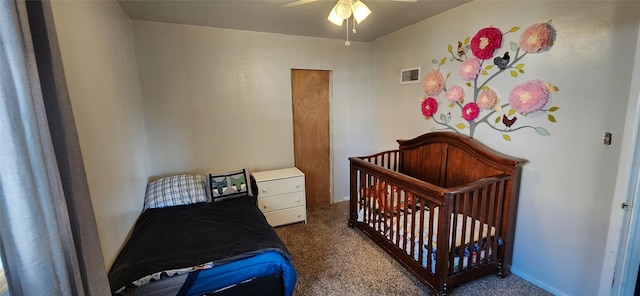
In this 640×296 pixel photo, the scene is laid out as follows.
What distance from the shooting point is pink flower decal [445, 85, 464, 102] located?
2.48 metres

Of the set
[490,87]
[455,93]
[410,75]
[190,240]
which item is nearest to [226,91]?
[190,240]

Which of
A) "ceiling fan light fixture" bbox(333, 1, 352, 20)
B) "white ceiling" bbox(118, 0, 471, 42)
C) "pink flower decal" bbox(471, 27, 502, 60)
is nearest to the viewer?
"ceiling fan light fixture" bbox(333, 1, 352, 20)

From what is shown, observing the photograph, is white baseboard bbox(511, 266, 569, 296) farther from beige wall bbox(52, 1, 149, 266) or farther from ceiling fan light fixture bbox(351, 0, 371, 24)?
beige wall bbox(52, 1, 149, 266)

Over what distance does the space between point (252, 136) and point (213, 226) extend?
1381 millimetres

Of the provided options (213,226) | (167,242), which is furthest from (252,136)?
(167,242)

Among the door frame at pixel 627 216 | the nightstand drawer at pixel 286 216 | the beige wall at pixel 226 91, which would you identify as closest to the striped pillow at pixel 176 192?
the beige wall at pixel 226 91

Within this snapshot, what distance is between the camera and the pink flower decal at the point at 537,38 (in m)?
1.84

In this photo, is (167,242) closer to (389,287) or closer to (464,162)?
(389,287)

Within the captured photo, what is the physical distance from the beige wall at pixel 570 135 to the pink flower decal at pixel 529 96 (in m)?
0.05

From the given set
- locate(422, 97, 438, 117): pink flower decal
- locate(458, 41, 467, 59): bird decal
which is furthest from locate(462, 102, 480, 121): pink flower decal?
Result: locate(458, 41, 467, 59): bird decal

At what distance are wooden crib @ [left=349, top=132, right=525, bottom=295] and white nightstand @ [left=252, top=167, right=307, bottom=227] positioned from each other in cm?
87

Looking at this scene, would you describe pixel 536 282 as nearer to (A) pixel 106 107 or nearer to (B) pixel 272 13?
(B) pixel 272 13

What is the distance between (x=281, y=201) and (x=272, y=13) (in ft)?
6.42

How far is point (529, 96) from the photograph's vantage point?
76.7 inches
